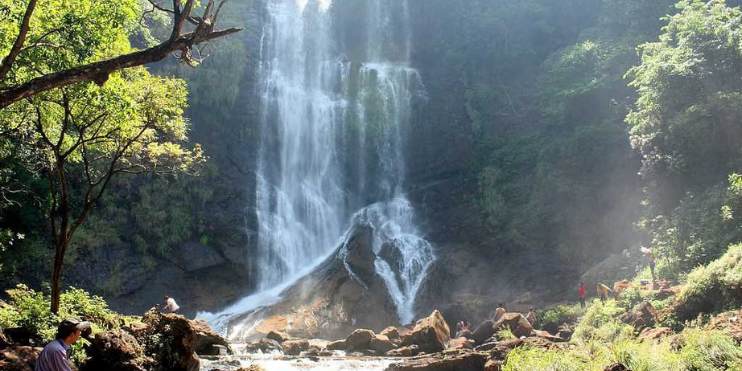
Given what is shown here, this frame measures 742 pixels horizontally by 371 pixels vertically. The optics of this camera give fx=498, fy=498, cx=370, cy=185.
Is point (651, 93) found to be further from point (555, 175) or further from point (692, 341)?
point (692, 341)

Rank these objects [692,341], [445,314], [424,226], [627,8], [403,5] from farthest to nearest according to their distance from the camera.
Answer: [403,5] → [627,8] → [424,226] → [445,314] → [692,341]

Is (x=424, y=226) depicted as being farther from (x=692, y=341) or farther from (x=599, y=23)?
(x=692, y=341)

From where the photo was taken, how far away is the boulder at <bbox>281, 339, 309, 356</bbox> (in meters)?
17.8

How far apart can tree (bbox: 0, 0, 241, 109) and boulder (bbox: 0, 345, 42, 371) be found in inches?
148

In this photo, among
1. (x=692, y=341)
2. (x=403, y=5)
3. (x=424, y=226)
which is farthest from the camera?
(x=403, y=5)

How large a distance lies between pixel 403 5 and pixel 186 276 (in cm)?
2760

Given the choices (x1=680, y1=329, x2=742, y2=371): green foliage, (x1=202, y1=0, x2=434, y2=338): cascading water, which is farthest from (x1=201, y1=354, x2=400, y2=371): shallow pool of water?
(x1=202, y1=0, x2=434, y2=338): cascading water

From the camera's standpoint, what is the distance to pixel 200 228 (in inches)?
1113

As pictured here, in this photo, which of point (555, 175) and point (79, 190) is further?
point (555, 175)

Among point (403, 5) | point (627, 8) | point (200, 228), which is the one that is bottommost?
point (200, 228)

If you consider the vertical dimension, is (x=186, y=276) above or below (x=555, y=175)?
below

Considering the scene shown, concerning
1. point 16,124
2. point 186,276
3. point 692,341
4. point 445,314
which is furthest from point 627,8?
point 16,124

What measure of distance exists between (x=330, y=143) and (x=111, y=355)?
27164 mm

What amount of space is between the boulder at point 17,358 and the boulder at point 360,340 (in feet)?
37.5
